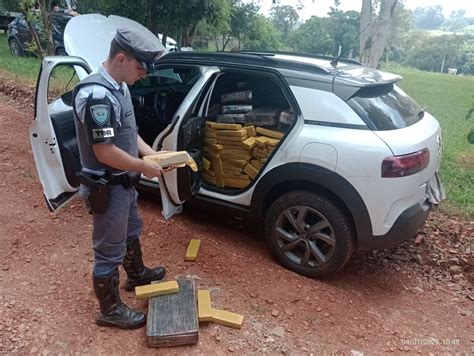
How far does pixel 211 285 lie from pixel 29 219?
186 cm

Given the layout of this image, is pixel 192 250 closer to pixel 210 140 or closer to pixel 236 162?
pixel 236 162

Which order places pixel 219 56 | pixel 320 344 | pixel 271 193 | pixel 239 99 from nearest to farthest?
pixel 320 344 → pixel 271 193 → pixel 219 56 → pixel 239 99

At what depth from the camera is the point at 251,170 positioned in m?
3.58

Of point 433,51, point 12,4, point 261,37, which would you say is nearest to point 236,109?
point 12,4

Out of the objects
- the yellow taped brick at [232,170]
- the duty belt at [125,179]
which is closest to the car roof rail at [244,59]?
the yellow taped brick at [232,170]

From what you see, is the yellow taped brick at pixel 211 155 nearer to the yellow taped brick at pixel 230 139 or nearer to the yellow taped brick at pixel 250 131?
the yellow taped brick at pixel 230 139

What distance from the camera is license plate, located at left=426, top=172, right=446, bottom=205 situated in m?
2.97

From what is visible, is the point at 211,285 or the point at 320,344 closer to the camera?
the point at 320,344

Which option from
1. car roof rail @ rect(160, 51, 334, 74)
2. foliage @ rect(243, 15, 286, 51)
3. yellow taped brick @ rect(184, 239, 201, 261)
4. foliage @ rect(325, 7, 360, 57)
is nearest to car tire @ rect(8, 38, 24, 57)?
foliage @ rect(243, 15, 286, 51)

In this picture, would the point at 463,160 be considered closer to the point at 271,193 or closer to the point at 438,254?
the point at 438,254

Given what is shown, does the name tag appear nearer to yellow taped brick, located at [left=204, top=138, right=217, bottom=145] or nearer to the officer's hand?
the officer's hand

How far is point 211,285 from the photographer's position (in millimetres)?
2930

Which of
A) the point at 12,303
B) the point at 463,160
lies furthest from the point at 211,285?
the point at 463,160

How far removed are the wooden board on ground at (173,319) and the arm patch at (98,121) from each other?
1128 mm
